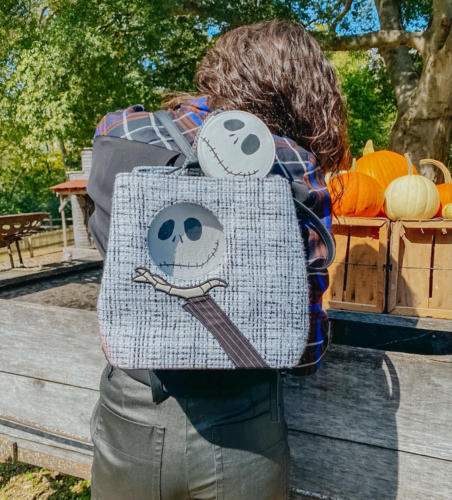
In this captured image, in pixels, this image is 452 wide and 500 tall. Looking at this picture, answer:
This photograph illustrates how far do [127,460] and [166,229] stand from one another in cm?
56

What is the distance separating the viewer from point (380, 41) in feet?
18.1

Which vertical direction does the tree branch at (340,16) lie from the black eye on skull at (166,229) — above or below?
above

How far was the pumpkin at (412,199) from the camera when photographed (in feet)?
6.94

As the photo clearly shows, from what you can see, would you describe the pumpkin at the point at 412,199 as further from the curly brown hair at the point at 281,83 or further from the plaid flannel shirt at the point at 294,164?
the plaid flannel shirt at the point at 294,164

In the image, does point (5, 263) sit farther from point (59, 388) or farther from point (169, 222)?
point (169, 222)

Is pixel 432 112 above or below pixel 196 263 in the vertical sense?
above

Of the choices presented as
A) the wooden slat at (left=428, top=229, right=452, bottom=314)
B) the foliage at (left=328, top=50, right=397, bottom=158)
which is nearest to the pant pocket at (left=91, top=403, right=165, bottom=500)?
the wooden slat at (left=428, top=229, right=452, bottom=314)

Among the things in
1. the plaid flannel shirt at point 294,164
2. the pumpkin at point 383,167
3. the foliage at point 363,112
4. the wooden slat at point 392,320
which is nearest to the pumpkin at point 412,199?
the pumpkin at point 383,167

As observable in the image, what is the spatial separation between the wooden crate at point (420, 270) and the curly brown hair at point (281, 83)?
0.95 metres

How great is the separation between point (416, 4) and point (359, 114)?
35.4ft

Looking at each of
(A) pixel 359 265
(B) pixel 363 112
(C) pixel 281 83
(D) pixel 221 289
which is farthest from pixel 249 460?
(B) pixel 363 112

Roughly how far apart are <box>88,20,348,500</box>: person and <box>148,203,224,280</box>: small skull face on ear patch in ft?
0.53

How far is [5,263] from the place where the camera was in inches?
555

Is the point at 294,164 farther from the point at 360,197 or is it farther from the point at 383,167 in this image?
the point at 383,167
